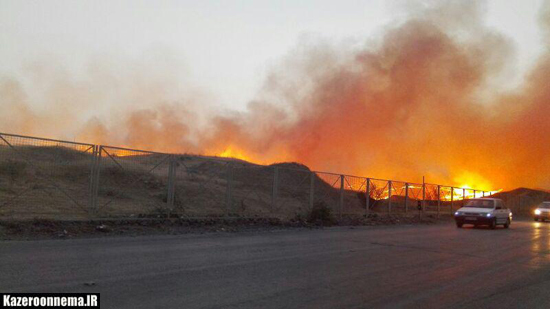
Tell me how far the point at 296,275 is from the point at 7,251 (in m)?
5.90

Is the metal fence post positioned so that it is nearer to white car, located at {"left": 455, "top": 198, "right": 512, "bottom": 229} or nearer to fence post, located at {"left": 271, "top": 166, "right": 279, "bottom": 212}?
fence post, located at {"left": 271, "top": 166, "right": 279, "bottom": 212}

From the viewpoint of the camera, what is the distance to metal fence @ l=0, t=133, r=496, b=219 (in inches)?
508

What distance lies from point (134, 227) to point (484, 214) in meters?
17.0

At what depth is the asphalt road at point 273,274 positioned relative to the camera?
6.00 metres

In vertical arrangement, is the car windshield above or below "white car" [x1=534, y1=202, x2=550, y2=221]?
above

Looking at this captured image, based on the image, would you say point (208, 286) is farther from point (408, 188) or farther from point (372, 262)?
point (408, 188)

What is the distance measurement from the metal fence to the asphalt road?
2629 millimetres

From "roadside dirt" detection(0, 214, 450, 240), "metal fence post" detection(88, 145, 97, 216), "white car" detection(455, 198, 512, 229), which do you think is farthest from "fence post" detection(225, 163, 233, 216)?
"white car" detection(455, 198, 512, 229)

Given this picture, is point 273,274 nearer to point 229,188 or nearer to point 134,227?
point 134,227

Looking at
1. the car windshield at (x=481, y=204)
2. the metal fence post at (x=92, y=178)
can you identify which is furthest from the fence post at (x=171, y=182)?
the car windshield at (x=481, y=204)

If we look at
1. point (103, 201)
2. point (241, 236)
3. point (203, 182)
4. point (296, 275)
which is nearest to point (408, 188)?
point (203, 182)

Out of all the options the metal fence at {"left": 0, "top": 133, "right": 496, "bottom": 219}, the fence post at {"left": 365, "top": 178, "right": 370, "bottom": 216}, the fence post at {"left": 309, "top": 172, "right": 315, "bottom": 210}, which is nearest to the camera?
the metal fence at {"left": 0, "top": 133, "right": 496, "bottom": 219}

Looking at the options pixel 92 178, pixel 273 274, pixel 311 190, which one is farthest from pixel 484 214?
pixel 92 178

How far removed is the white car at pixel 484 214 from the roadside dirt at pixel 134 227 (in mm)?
6630
